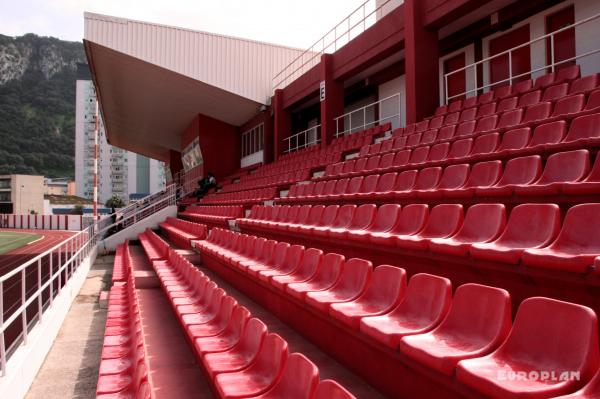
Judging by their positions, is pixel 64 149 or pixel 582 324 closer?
pixel 582 324

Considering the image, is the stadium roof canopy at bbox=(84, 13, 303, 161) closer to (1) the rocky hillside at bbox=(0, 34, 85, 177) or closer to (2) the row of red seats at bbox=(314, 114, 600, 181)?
(2) the row of red seats at bbox=(314, 114, 600, 181)

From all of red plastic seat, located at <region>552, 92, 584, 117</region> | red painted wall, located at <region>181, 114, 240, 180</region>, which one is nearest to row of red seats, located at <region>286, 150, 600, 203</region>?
red plastic seat, located at <region>552, 92, 584, 117</region>

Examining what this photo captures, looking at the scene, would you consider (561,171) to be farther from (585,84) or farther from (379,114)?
(379,114)

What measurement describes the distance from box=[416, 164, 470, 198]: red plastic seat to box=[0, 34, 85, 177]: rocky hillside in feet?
304

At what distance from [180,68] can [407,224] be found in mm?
10701

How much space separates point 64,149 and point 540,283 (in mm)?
102405

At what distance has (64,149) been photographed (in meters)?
91.9

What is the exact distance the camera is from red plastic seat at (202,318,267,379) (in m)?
2.21

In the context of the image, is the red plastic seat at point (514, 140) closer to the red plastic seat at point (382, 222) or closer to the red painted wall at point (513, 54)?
the red plastic seat at point (382, 222)

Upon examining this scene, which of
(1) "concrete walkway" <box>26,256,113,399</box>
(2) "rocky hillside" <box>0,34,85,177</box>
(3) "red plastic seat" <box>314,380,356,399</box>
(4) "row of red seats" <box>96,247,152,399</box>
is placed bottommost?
(1) "concrete walkway" <box>26,256,113,399</box>

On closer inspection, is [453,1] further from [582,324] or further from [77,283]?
[77,283]

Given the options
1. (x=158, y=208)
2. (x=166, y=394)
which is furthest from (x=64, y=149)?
(x=166, y=394)

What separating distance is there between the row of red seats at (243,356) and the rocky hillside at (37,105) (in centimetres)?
9232

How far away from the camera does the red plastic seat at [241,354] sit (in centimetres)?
221
